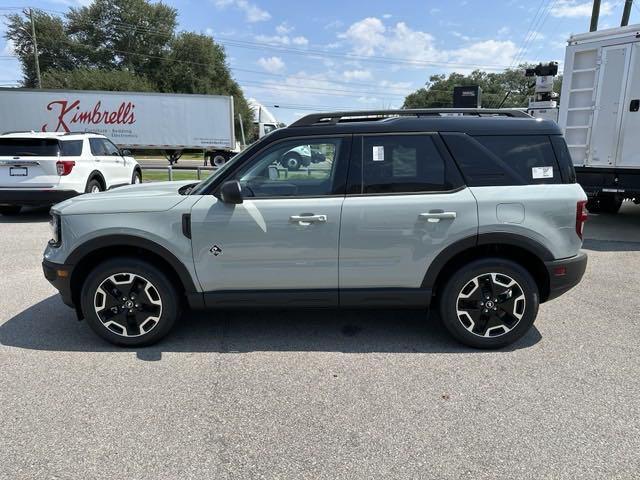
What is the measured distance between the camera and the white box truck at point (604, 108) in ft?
25.2

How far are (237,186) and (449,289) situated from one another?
185 cm

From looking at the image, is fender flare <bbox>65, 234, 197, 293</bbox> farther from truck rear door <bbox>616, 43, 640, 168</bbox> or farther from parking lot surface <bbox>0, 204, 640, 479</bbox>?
truck rear door <bbox>616, 43, 640, 168</bbox>

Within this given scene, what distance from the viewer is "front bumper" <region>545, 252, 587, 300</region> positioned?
3.52 metres

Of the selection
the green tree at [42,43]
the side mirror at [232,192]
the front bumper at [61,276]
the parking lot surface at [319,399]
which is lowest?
the parking lot surface at [319,399]

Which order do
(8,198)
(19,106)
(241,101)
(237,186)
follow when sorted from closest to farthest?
1. (237,186)
2. (8,198)
3. (19,106)
4. (241,101)

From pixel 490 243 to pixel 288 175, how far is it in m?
1.69

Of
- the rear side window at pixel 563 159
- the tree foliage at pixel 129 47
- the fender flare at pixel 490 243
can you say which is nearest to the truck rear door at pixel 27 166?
the fender flare at pixel 490 243

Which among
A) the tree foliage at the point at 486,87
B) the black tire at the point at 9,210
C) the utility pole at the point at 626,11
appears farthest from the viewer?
the tree foliage at the point at 486,87

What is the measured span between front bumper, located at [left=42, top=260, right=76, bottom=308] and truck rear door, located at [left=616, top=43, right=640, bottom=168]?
8.82 m

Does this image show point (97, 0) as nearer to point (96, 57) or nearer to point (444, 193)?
point (96, 57)

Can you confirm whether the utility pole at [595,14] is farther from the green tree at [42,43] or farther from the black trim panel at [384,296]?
the green tree at [42,43]

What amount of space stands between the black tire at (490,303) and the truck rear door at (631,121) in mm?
6016

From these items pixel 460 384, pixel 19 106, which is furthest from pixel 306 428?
pixel 19 106

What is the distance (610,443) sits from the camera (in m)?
2.49
